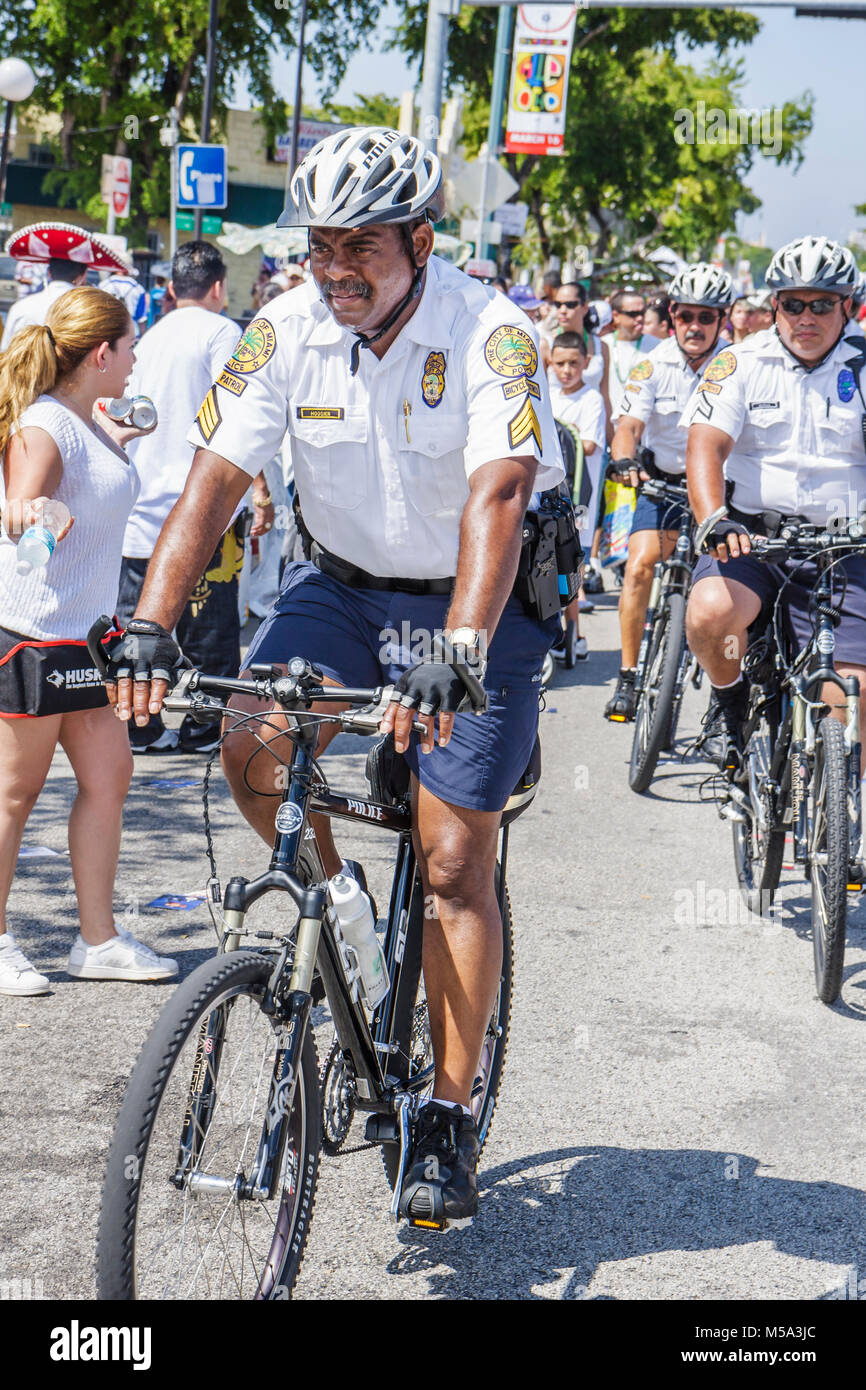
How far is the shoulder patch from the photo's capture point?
18.5 ft

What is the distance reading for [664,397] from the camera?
8594 mm

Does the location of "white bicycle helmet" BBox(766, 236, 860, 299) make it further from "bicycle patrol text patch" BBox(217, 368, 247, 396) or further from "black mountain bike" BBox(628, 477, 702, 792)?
"bicycle patrol text patch" BBox(217, 368, 247, 396)

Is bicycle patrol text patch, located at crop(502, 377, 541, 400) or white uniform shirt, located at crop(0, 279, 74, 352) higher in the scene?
white uniform shirt, located at crop(0, 279, 74, 352)

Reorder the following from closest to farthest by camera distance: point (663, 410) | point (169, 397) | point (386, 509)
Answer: point (386, 509)
point (169, 397)
point (663, 410)

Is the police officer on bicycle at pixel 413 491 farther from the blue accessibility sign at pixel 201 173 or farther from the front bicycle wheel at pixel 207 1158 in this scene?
the blue accessibility sign at pixel 201 173

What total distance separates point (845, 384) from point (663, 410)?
308cm

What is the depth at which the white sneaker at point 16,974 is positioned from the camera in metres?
4.64

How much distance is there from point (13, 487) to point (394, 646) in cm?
161

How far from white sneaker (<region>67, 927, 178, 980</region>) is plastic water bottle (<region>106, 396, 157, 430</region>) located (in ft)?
5.54

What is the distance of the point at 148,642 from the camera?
2711mm

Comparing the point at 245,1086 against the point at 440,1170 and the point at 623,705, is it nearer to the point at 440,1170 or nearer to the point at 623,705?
the point at 440,1170

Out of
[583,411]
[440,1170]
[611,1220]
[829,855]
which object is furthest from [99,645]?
[583,411]

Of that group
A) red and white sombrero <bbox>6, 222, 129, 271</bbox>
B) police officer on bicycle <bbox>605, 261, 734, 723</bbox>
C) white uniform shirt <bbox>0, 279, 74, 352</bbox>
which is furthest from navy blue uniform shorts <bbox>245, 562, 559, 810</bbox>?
red and white sombrero <bbox>6, 222, 129, 271</bbox>
